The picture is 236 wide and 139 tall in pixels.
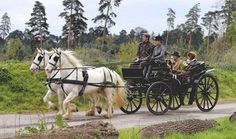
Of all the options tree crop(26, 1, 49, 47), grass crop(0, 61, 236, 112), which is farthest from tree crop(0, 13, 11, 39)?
grass crop(0, 61, 236, 112)

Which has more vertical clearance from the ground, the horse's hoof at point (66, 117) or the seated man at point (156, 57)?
the seated man at point (156, 57)

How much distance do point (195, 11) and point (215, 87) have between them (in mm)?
68360

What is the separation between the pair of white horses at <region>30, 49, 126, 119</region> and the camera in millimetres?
14578

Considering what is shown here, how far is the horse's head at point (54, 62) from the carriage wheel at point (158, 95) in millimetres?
2906

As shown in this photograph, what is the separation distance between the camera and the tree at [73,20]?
54.7 m

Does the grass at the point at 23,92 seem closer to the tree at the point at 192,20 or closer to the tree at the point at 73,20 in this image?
the tree at the point at 73,20

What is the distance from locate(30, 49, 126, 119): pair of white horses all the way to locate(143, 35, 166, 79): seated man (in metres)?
0.86

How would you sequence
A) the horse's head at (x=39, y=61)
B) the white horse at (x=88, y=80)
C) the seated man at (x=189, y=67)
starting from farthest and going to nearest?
the seated man at (x=189, y=67) < the horse's head at (x=39, y=61) < the white horse at (x=88, y=80)

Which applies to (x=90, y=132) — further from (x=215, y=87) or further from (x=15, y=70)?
(x=15, y=70)

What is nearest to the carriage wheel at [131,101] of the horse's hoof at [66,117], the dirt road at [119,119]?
the dirt road at [119,119]

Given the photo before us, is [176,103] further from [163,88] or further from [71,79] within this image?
[71,79]

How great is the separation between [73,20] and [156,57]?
132 ft

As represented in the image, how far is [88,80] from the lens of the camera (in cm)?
1482

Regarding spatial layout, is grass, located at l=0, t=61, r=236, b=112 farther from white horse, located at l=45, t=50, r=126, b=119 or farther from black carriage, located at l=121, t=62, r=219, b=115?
white horse, located at l=45, t=50, r=126, b=119
